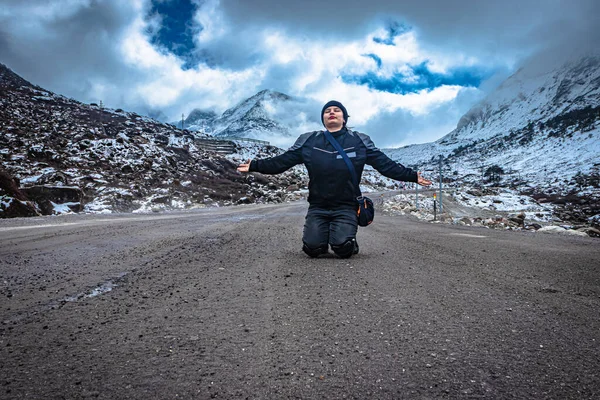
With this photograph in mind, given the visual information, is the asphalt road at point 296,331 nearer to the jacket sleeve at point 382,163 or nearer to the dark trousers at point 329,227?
the dark trousers at point 329,227

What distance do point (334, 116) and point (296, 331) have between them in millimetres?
3301

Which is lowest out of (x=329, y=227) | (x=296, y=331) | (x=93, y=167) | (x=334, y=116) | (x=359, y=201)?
(x=296, y=331)

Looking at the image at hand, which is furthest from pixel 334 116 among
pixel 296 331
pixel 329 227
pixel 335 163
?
pixel 296 331

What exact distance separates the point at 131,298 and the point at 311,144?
2.79 meters

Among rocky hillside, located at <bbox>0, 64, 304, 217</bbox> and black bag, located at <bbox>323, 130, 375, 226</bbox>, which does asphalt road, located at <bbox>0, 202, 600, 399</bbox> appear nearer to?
black bag, located at <bbox>323, 130, 375, 226</bbox>

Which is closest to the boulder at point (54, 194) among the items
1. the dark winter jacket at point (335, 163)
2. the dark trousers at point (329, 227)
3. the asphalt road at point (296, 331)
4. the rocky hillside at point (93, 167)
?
the rocky hillside at point (93, 167)

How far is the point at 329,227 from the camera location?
13.9 feet

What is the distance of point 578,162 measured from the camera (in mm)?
108875

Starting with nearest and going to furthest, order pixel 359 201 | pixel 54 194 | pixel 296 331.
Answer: pixel 296 331, pixel 359 201, pixel 54 194

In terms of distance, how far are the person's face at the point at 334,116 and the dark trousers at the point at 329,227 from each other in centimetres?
114

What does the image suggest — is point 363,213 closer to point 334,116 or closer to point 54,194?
point 334,116

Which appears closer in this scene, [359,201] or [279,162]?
[359,201]

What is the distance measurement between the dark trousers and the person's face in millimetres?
1143

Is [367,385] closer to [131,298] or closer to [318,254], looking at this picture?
[131,298]
